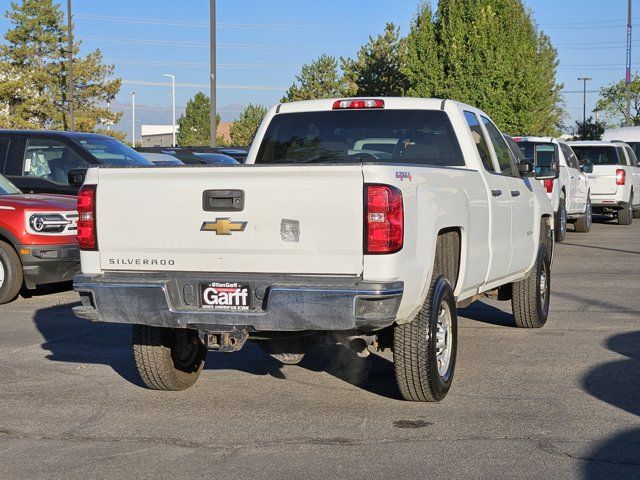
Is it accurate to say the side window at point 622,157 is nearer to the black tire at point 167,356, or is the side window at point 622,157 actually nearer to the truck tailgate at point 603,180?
the truck tailgate at point 603,180

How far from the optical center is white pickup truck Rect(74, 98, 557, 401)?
568 centimetres

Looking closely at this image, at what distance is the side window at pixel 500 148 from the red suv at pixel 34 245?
5.20m

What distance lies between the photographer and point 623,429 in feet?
19.4

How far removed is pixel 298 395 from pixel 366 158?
6.26 feet

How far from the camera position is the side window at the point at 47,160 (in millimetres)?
14117

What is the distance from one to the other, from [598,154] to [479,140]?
16812 millimetres

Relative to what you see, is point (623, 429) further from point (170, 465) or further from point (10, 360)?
point (10, 360)

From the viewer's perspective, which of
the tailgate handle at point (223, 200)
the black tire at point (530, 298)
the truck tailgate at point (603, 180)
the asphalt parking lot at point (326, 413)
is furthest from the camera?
the truck tailgate at point (603, 180)

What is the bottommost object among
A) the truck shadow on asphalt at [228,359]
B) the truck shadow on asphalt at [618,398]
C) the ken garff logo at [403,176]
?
the truck shadow on asphalt at [228,359]

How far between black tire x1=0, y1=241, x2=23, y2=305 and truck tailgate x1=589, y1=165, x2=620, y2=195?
15302 mm

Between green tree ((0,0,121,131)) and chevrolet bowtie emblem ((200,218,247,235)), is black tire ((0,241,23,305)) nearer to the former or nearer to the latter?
chevrolet bowtie emblem ((200,218,247,235))

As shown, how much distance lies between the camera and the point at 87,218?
6328 millimetres

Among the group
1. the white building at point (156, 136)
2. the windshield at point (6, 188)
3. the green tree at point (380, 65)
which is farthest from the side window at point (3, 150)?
the white building at point (156, 136)

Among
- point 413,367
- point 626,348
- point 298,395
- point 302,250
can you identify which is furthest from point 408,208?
point 626,348
